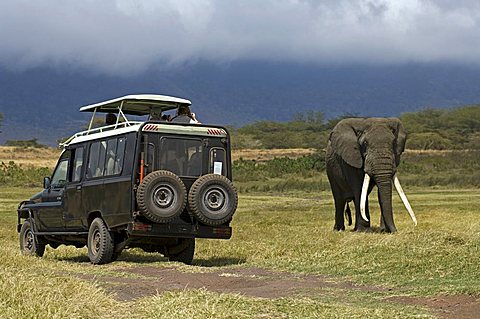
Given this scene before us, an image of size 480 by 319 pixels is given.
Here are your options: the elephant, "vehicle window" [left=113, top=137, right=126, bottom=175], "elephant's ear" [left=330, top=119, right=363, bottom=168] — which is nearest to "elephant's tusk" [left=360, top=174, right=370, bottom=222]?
the elephant

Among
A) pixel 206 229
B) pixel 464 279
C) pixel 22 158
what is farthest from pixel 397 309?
pixel 22 158

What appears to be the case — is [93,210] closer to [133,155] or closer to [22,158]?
[133,155]

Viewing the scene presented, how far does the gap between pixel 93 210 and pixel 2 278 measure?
5.76 m

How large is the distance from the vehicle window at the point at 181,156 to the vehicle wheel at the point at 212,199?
415mm

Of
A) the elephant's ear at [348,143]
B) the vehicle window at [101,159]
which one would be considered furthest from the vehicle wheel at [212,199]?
the elephant's ear at [348,143]

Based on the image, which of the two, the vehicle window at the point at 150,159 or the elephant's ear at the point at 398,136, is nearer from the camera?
the vehicle window at the point at 150,159

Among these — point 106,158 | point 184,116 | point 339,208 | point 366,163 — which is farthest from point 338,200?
point 106,158

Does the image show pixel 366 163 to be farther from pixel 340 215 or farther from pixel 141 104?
pixel 141 104

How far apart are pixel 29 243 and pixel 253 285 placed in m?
7.25

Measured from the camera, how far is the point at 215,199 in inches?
689

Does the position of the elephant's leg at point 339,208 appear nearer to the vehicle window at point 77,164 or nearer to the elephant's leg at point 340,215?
the elephant's leg at point 340,215

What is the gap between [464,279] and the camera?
14.4m

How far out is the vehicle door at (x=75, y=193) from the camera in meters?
18.9

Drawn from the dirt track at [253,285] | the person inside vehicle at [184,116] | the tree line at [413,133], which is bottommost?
the dirt track at [253,285]
